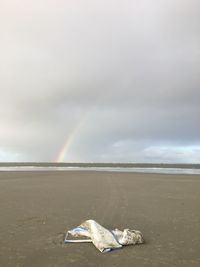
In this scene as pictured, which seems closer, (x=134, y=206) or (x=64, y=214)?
(x=64, y=214)

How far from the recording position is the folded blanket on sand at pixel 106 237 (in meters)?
9.83

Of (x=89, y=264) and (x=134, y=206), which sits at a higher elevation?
(x=134, y=206)

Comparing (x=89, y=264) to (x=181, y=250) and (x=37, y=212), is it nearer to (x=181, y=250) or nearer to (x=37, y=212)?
(x=181, y=250)

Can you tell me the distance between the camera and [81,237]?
1081 centimetres

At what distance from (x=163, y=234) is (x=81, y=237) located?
2.93m

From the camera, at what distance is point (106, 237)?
10.2 metres

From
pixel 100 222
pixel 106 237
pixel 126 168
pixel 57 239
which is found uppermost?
pixel 126 168

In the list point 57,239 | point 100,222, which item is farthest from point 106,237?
point 100,222

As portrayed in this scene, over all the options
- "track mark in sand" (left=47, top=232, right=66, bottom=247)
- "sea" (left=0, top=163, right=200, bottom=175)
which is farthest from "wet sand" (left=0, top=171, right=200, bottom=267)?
"sea" (left=0, top=163, right=200, bottom=175)

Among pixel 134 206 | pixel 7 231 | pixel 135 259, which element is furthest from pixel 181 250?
pixel 134 206

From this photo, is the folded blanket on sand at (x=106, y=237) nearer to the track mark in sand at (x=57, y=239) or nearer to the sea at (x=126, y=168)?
the track mark in sand at (x=57, y=239)

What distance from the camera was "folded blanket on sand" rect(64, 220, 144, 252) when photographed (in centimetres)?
983

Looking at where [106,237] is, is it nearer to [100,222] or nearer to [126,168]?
[100,222]

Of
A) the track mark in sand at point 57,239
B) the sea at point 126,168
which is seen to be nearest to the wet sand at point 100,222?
the track mark in sand at point 57,239
